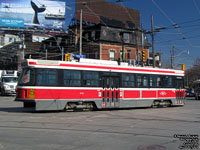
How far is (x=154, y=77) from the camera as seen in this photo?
18938 millimetres

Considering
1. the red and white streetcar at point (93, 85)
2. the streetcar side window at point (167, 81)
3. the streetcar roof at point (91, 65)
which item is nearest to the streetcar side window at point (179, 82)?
the red and white streetcar at point (93, 85)

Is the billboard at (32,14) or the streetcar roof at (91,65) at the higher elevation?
the billboard at (32,14)

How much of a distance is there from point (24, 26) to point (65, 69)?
39399 millimetres

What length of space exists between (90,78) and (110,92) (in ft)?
5.49

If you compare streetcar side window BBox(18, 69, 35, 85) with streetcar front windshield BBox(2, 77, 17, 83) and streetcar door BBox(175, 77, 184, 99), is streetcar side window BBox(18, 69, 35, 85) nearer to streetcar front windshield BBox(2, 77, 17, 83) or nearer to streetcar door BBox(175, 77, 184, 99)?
streetcar door BBox(175, 77, 184, 99)

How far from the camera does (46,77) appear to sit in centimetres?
1427

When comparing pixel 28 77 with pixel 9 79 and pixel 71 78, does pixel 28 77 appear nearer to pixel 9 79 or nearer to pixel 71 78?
pixel 71 78

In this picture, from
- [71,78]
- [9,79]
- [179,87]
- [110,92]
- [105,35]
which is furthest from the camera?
[105,35]

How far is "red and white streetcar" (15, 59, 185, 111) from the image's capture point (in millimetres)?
14039

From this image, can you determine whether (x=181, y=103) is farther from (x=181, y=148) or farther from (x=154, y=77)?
(x=181, y=148)

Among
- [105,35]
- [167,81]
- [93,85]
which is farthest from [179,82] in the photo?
[105,35]

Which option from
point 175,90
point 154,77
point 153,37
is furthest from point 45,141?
point 153,37

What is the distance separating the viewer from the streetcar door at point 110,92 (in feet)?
53.3

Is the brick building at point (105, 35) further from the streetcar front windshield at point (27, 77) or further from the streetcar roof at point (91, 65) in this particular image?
the streetcar front windshield at point (27, 77)
